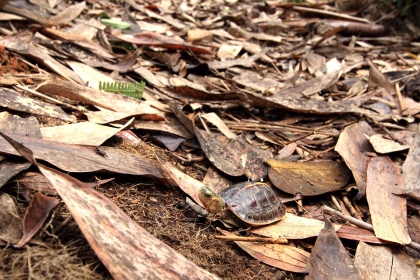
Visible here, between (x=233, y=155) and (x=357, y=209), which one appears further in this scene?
(x=233, y=155)

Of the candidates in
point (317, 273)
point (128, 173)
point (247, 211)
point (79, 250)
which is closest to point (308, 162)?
point (247, 211)

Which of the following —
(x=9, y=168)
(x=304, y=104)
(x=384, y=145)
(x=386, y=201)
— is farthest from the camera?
(x=304, y=104)

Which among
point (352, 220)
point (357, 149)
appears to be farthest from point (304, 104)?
point (352, 220)

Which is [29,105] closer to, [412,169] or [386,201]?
[386,201]

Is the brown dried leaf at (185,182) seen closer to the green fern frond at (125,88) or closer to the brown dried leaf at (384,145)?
the green fern frond at (125,88)

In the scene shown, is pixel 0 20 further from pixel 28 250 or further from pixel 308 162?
pixel 308 162

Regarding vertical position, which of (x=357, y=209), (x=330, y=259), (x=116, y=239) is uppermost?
(x=116, y=239)

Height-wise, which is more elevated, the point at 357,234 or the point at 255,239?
the point at 255,239
